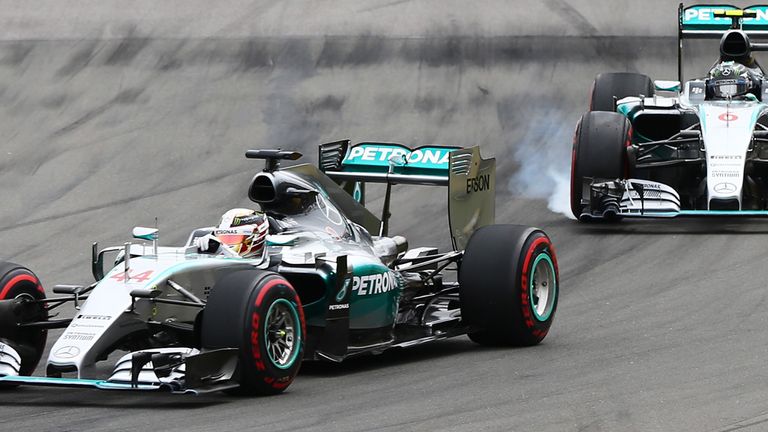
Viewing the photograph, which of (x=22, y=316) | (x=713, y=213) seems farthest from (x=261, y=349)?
(x=713, y=213)

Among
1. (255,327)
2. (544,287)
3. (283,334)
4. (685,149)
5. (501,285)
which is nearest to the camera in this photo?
(255,327)

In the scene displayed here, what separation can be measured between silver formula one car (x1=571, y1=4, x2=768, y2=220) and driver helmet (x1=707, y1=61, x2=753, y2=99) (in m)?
0.01

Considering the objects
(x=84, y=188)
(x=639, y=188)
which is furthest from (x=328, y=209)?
(x=84, y=188)

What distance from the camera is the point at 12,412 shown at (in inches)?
384

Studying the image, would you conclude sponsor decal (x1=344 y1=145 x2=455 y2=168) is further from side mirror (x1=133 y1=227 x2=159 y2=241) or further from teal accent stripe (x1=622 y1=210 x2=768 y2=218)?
teal accent stripe (x1=622 y1=210 x2=768 y2=218)

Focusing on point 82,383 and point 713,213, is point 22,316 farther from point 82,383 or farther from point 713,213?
point 713,213

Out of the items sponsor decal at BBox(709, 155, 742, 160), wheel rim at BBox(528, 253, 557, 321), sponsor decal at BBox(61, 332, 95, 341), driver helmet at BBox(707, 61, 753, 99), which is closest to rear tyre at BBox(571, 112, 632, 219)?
sponsor decal at BBox(709, 155, 742, 160)

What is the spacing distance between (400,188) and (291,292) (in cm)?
1065

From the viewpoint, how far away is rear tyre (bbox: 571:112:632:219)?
60.3ft

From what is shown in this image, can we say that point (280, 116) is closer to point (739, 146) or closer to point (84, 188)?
point (84, 188)

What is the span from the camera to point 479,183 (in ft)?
42.5

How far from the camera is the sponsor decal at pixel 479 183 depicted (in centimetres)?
1281

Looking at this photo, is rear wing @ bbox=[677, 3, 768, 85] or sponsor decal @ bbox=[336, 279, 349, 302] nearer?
sponsor decal @ bbox=[336, 279, 349, 302]

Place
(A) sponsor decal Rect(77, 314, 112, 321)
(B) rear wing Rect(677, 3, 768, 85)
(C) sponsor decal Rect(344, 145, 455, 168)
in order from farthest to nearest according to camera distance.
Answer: (B) rear wing Rect(677, 3, 768, 85) → (C) sponsor decal Rect(344, 145, 455, 168) → (A) sponsor decal Rect(77, 314, 112, 321)
